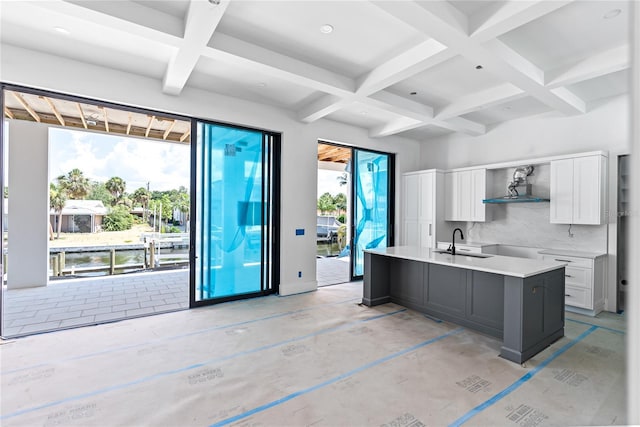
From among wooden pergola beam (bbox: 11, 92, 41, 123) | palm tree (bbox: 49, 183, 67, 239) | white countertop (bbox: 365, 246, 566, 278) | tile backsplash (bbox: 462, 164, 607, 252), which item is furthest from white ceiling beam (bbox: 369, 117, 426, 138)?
palm tree (bbox: 49, 183, 67, 239)

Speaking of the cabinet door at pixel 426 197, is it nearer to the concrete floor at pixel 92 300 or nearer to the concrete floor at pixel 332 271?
the concrete floor at pixel 332 271

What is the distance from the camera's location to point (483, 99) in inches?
171

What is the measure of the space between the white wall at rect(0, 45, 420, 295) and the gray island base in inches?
53.0

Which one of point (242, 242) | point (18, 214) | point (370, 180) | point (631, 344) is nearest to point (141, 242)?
point (18, 214)

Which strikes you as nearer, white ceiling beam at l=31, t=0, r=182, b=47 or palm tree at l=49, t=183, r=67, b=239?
white ceiling beam at l=31, t=0, r=182, b=47

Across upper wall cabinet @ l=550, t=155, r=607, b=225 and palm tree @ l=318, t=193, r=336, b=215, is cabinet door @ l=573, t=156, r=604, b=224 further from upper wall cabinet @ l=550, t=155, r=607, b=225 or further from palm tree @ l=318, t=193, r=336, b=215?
palm tree @ l=318, t=193, r=336, b=215

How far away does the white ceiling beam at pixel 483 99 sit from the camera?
409 centimetres

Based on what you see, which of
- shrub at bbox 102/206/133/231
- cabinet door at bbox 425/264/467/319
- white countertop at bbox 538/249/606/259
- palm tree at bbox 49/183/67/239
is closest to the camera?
cabinet door at bbox 425/264/467/319

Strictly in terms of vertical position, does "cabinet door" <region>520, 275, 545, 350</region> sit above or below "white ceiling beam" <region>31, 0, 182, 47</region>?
below

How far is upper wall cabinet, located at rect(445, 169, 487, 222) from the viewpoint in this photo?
5.71m

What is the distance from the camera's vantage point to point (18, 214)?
17.2 feet

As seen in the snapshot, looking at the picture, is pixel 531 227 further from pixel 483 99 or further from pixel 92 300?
pixel 92 300

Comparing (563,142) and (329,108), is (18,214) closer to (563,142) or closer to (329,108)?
(329,108)

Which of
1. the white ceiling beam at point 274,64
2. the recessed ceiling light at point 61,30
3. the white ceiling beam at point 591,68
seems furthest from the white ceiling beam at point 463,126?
the recessed ceiling light at point 61,30
